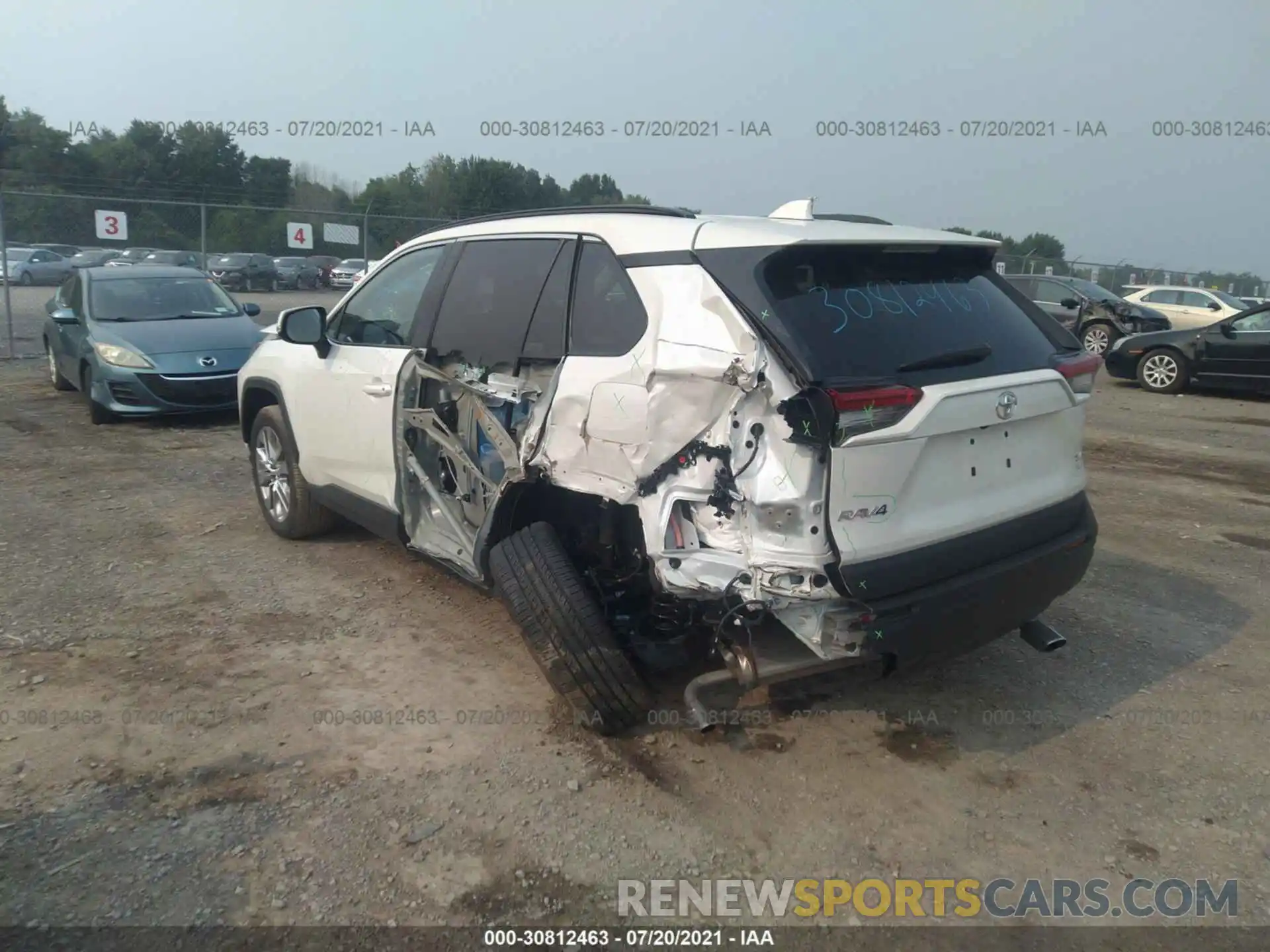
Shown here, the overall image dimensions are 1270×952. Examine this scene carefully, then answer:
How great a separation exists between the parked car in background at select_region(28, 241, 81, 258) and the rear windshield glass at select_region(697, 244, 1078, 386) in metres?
21.4

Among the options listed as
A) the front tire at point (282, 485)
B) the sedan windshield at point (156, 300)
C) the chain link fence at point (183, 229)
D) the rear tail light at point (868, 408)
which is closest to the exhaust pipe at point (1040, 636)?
the rear tail light at point (868, 408)

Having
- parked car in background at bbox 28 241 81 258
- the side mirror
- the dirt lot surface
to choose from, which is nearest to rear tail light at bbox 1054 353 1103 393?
the dirt lot surface

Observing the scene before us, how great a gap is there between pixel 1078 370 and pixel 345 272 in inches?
934

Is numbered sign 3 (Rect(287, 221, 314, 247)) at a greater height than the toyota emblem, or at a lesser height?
greater

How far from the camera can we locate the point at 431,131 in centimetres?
1555

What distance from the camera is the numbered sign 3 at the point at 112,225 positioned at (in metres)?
18.1

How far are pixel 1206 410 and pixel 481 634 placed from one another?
1118 centimetres

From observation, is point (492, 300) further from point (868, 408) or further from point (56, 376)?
point (56, 376)

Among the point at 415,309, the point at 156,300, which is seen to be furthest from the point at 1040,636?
the point at 156,300

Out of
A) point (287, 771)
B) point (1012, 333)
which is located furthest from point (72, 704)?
point (1012, 333)

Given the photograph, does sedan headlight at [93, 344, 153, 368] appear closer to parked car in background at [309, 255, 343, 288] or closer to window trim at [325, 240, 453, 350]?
window trim at [325, 240, 453, 350]

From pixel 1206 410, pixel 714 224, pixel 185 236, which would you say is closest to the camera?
pixel 714 224

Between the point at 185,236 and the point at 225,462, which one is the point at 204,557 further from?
the point at 185,236

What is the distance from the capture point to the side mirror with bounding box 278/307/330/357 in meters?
4.86
